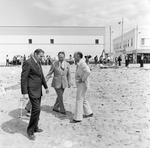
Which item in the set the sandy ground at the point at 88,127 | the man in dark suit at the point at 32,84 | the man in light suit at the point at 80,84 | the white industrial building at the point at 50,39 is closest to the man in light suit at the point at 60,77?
the man in light suit at the point at 80,84

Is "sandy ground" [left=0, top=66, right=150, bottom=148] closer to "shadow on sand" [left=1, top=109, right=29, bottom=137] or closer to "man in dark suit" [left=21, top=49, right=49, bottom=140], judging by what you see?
"shadow on sand" [left=1, top=109, right=29, bottom=137]

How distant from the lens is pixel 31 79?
366 cm

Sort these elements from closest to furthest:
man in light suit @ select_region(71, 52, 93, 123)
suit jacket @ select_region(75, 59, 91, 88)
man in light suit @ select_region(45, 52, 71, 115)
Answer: suit jacket @ select_region(75, 59, 91, 88), man in light suit @ select_region(71, 52, 93, 123), man in light suit @ select_region(45, 52, 71, 115)

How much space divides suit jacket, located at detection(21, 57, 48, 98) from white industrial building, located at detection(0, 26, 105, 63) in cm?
4021

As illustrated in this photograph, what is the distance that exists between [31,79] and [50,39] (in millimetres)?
41442

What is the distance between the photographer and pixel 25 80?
353 centimetres

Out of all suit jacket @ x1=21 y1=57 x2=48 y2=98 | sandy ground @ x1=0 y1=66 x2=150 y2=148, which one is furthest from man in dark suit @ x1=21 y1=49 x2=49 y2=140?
sandy ground @ x1=0 y1=66 x2=150 y2=148

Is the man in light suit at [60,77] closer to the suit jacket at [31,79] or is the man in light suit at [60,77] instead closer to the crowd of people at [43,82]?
the crowd of people at [43,82]

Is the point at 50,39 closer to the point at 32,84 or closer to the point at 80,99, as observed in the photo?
the point at 80,99

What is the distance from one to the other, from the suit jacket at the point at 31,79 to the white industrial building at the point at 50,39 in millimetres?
40214

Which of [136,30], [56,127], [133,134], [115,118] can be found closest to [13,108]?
[56,127]

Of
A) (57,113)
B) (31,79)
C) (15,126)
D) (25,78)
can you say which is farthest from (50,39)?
(25,78)

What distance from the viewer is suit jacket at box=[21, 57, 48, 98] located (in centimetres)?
353

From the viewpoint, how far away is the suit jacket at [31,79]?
3.53m
